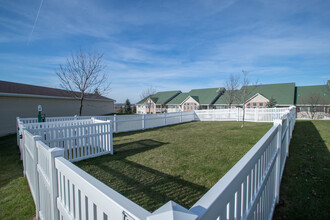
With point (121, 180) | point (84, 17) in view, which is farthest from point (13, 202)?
point (84, 17)

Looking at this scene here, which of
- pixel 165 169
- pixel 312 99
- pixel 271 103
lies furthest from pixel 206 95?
pixel 165 169

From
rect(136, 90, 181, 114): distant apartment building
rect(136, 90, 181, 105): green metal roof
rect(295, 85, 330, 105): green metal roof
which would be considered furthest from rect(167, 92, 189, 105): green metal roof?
rect(295, 85, 330, 105): green metal roof

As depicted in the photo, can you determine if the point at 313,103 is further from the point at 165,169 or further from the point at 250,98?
the point at 165,169

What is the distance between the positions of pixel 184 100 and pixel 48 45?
26.9 meters

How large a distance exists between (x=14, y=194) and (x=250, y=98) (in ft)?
99.6

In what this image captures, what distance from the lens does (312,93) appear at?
24594 mm

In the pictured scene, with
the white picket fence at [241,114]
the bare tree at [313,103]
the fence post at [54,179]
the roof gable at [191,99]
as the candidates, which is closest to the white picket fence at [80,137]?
the fence post at [54,179]

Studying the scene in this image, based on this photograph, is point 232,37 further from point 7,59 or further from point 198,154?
point 7,59

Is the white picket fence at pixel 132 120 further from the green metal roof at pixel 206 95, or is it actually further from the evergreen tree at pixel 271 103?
the green metal roof at pixel 206 95

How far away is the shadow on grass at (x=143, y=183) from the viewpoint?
9.27 feet

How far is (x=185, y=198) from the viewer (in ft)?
9.30

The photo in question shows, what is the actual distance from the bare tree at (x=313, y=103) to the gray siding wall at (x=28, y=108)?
31.1 m

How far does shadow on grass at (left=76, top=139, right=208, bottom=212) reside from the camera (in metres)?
2.83

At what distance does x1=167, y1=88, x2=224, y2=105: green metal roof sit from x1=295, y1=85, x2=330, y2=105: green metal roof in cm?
1341
